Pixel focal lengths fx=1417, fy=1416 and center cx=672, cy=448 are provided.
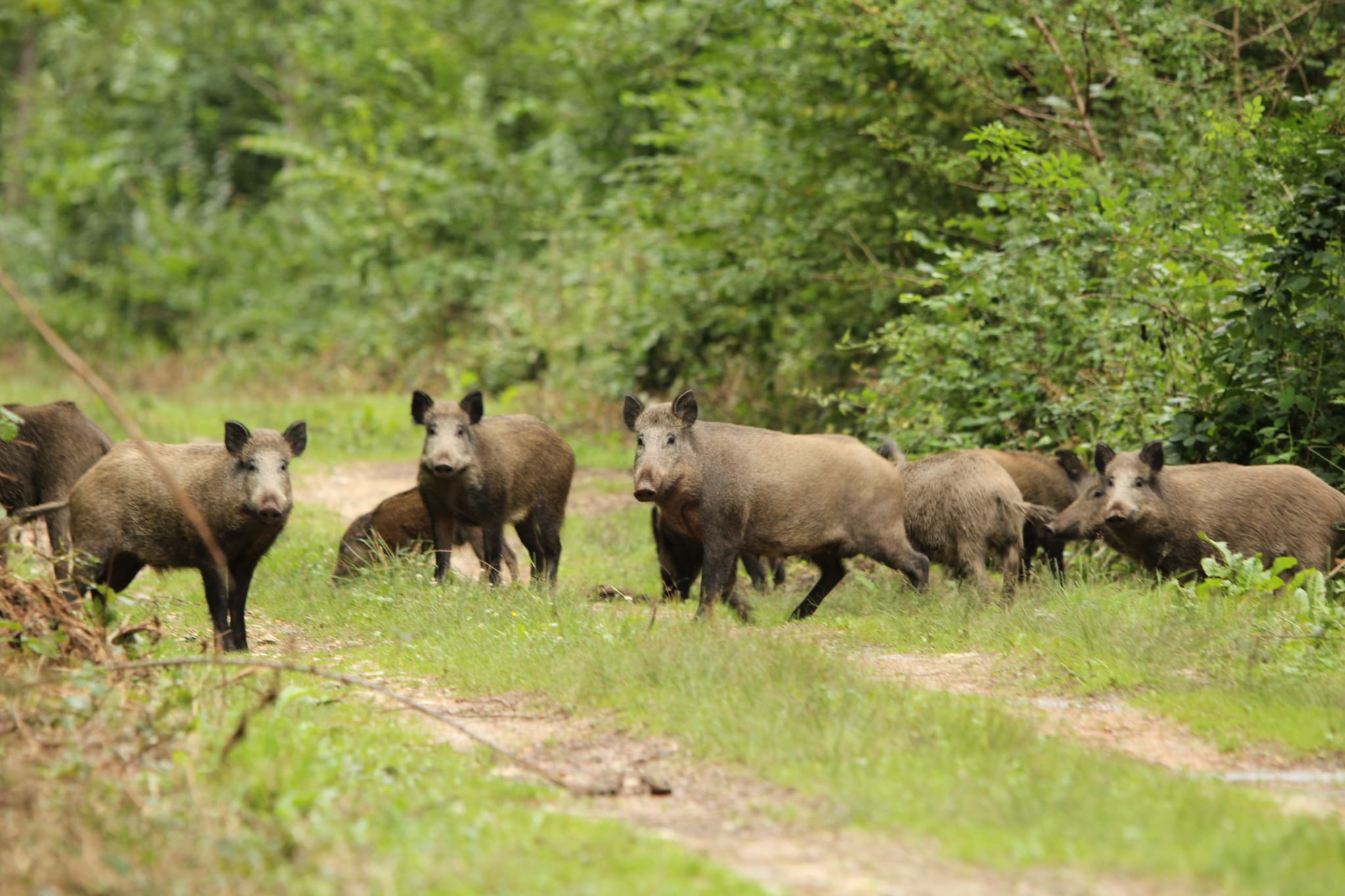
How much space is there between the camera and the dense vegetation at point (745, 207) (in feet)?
33.3

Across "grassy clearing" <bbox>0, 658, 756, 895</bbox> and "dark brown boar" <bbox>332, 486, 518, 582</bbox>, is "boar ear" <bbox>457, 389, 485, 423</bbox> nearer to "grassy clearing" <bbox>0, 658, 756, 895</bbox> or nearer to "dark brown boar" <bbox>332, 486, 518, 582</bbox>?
"dark brown boar" <bbox>332, 486, 518, 582</bbox>

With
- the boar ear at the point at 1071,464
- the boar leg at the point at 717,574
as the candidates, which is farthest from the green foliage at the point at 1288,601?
the boar leg at the point at 717,574

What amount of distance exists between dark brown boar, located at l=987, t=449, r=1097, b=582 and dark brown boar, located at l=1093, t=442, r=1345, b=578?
72cm

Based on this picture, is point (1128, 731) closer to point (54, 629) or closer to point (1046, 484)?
point (1046, 484)

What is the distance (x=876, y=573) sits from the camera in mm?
10578

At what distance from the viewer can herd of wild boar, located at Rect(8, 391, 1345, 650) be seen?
307 inches

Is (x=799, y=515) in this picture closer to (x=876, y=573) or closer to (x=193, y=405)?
(x=876, y=573)

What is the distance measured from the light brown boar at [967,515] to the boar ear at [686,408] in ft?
5.36

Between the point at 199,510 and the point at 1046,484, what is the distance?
5.77m

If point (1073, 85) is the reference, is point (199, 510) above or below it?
below

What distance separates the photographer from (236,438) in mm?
8070

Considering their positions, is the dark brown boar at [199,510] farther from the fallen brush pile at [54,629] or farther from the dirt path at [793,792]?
the dirt path at [793,792]

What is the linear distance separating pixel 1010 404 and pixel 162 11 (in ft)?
80.0

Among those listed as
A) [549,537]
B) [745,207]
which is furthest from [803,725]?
[745,207]
